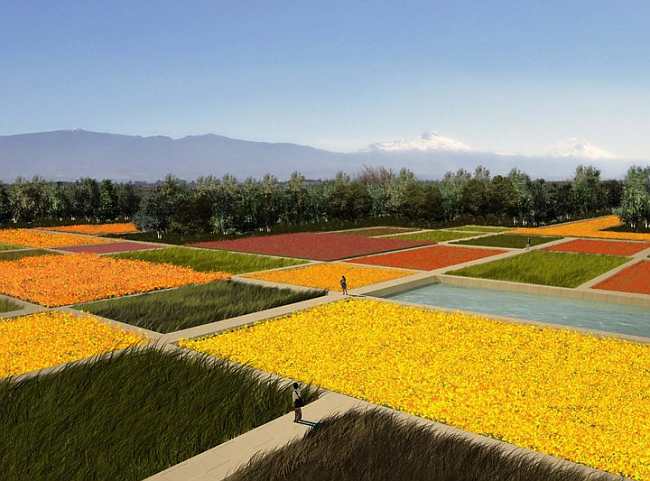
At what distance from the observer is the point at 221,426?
11.1 metres

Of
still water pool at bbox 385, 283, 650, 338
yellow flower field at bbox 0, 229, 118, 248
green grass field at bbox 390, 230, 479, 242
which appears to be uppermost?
yellow flower field at bbox 0, 229, 118, 248

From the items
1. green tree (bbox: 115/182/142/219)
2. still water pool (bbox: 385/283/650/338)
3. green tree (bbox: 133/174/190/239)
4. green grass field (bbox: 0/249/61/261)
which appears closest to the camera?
still water pool (bbox: 385/283/650/338)

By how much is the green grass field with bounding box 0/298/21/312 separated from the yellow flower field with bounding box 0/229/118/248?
925 inches

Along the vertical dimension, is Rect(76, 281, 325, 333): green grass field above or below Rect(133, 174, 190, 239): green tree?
below

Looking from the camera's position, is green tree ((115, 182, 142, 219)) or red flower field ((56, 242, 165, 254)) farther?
green tree ((115, 182, 142, 219))

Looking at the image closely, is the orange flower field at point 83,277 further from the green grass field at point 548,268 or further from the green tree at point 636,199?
the green tree at point 636,199

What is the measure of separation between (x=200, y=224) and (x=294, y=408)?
142 feet

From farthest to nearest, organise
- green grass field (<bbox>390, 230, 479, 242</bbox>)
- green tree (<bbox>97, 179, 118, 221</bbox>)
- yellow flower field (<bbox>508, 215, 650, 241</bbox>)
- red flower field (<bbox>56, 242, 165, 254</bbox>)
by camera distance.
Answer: green tree (<bbox>97, 179, 118, 221</bbox>)
green grass field (<bbox>390, 230, 479, 242</bbox>)
yellow flower field (<bbox>508, 215, 650, 241</bbox>)
red flower field (<bbox>56, 242, 165, 254</bbox>)

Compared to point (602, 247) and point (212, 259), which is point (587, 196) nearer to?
point (602, 247)

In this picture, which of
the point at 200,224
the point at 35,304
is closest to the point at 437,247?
the point at 200,224

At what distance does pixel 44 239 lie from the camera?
49.8 metres

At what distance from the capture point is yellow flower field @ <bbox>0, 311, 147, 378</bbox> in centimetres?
1526

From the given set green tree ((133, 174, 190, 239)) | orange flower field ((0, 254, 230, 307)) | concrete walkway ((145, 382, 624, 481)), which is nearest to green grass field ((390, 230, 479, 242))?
green tree ((133, 174, 190, 239))

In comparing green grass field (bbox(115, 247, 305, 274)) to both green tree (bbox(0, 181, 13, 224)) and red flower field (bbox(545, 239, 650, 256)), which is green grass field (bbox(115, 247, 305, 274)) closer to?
red flower field (bbox(545, 239, 650, 256))
